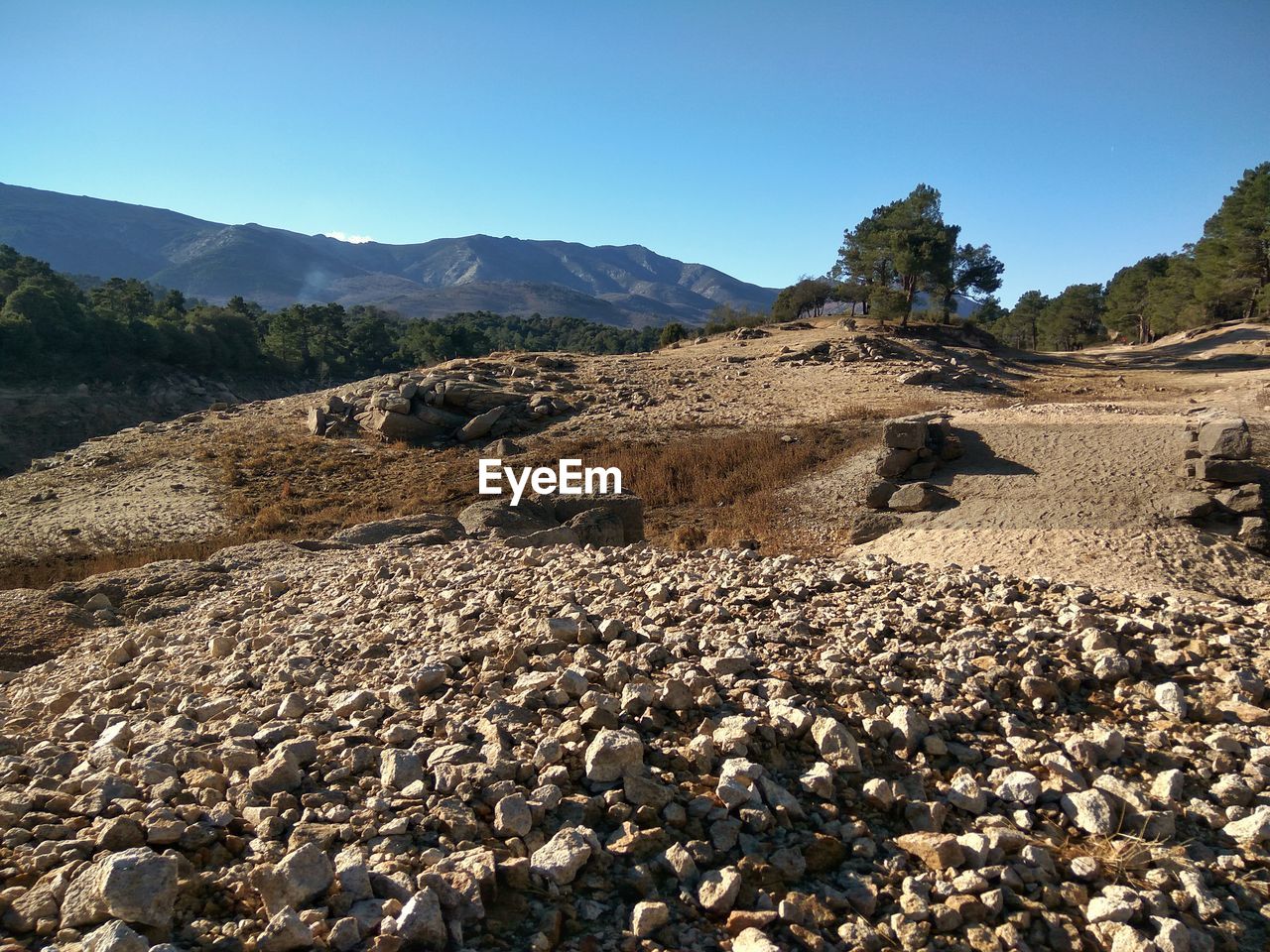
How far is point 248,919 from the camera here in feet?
6.71

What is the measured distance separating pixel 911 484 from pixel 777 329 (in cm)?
2508

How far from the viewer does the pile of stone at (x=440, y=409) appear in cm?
1772

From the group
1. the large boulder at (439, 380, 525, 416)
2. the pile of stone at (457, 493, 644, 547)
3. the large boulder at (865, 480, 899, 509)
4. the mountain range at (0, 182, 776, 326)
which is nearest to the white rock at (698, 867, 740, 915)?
the pile of stone at (457, 493, 644, 547)

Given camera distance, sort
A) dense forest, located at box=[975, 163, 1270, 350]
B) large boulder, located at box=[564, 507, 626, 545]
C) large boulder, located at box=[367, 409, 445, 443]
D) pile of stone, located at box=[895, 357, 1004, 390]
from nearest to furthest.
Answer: large boulder, located at box=[564, 507, 626, 545] → large boulder, located at box=[367, 409, 445, 443] → pile of stone, located at box=[895, 357, 1004, 390] → dense forest, located at box=[975, 163, 1270, 350]

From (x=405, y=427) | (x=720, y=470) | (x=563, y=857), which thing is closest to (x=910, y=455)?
(x=720, y=470)

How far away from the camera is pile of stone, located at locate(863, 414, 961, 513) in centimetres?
1066

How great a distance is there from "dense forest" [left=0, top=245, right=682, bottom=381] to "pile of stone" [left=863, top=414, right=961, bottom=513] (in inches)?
1151

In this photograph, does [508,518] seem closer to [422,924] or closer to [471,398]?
[422,924]

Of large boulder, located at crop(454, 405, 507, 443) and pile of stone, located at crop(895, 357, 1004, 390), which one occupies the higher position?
pile of stone, located at crop(895, 357, 1004, 390)

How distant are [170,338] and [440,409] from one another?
22.8 m

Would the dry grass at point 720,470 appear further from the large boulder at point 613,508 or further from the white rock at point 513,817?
the white rock at point 513,817

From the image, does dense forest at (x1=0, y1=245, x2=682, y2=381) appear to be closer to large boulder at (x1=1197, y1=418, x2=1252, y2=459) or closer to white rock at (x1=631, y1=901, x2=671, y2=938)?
large boulder at (x1=1197, y1=418, x2=1252, y2=459)

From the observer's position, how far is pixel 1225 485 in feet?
29.3

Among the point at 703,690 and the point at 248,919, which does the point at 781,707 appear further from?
the point at 248,919
